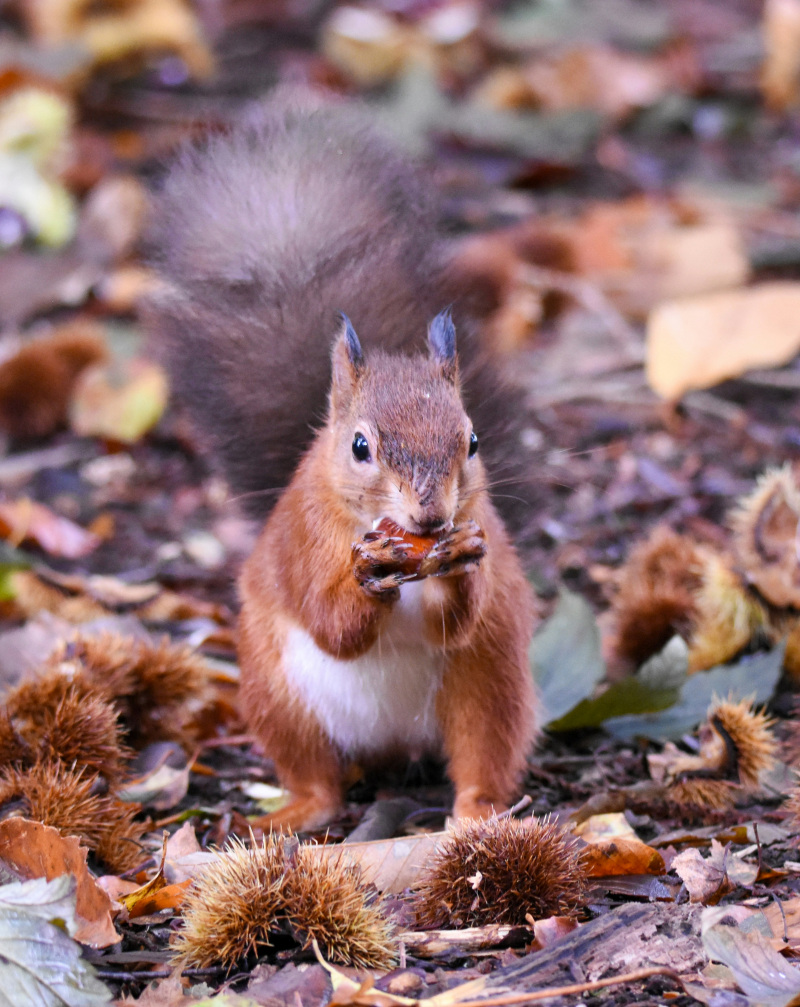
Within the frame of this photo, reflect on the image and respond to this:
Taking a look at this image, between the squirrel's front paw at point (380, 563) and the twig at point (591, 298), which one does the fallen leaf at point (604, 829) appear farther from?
the twig at point (591, 298)

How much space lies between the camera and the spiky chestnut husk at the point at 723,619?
9.35 feet

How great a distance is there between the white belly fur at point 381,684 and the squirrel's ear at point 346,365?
39 cm

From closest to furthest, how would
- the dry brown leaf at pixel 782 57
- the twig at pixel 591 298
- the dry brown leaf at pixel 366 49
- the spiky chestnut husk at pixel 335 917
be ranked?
the spiky chestnut husk at pixel 335 917 → the twig at pixel 591 298 → the dry brown leaf at pixel 782 57 → the dry brown leaf at pixel 366 49

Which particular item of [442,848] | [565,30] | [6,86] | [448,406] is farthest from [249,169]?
[565,30]

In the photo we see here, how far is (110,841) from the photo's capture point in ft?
7.27

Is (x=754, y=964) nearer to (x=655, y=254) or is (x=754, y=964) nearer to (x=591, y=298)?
(x=591, y=298)

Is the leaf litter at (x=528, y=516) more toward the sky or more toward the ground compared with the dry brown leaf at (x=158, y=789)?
more toward the sky

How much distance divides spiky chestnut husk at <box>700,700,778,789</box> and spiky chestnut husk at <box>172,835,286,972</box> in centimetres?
98

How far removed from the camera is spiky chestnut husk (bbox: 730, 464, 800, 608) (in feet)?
9.37

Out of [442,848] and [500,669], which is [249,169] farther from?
[442,848]

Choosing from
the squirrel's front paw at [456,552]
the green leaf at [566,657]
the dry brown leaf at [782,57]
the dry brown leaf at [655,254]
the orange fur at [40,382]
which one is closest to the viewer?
the squirrel's front paw at [456,552]

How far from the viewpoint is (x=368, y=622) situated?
2.26 m

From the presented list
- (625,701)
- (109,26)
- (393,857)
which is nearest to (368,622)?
(393,857)

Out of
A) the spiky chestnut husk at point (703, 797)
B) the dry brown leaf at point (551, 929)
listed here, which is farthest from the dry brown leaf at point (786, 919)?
the spiky chestnut husk at point (703, 797)
